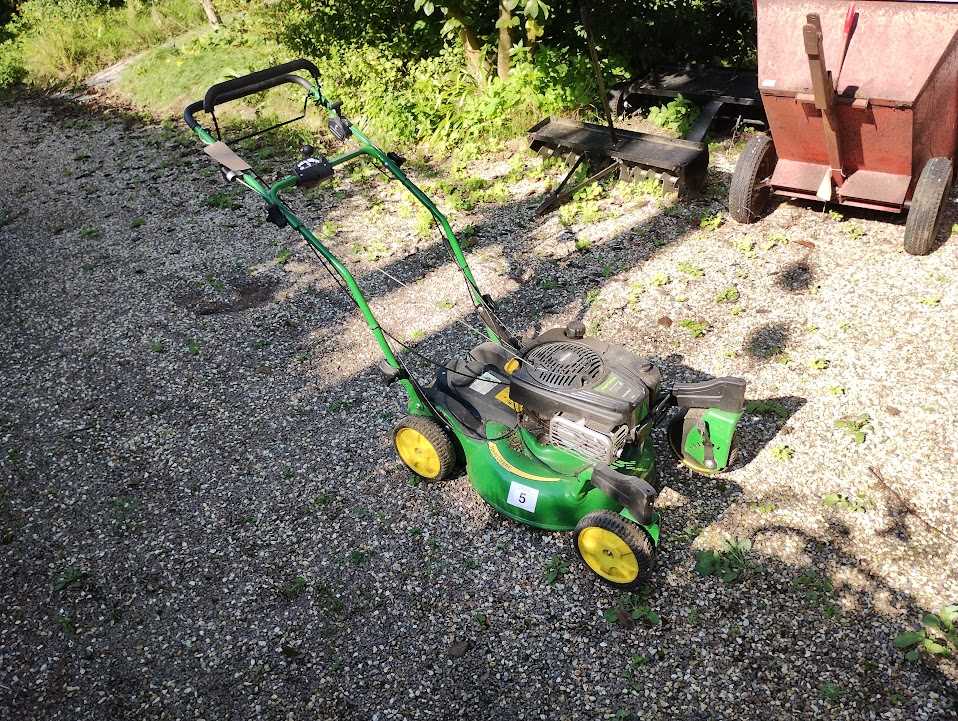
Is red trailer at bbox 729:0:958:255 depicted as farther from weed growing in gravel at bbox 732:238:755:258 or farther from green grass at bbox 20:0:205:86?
green grass at bbox 20:0:205:86

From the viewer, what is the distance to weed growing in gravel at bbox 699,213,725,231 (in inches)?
240

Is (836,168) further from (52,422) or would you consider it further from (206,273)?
(52,422)

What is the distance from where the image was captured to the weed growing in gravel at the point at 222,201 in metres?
7.75

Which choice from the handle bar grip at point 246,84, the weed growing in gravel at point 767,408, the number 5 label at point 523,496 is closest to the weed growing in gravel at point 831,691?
the number 5 label at point 523,496

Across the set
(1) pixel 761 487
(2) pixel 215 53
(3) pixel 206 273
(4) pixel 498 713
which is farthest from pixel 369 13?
(4) pixel 498 713

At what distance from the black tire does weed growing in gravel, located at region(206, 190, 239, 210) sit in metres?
4.77

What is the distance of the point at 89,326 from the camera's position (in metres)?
6.14

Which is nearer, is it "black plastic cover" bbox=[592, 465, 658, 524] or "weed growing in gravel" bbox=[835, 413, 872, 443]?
"black plastic cover" bbox=[592, 465, 658, 524]

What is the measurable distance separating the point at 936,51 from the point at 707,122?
8.09ft

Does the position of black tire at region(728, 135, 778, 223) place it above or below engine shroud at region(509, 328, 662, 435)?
below

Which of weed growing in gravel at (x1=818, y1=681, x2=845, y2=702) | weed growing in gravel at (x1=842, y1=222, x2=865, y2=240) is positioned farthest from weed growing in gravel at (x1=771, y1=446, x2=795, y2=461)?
weed growing in gravel at (x1=842, y1=222, x2=865, y2=240)

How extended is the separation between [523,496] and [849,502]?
1.63 meters

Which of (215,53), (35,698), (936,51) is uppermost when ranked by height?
(936,51)

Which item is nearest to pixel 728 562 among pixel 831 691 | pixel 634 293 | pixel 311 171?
pixel 831 691
